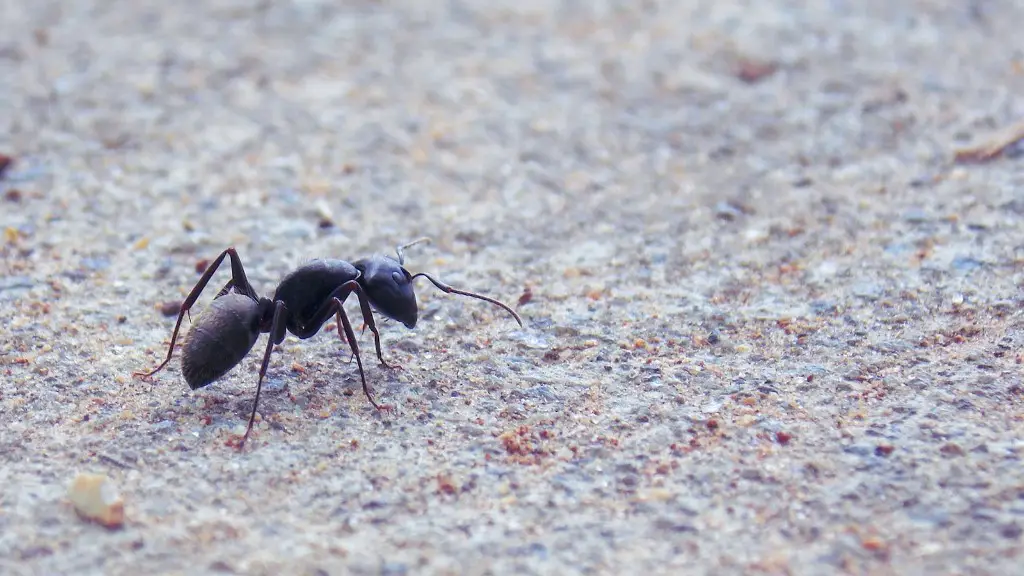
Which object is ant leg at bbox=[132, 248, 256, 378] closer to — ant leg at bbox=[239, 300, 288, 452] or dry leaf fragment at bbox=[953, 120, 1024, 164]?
ant leg at bbox=[239, 300, 288, 452]

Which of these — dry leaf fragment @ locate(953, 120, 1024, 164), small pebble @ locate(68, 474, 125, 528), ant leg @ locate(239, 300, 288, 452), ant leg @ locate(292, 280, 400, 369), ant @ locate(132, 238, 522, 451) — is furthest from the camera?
dry leaf fragment @ locate(953, 120, 1024, 164)

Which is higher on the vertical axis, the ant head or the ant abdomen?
the ant head

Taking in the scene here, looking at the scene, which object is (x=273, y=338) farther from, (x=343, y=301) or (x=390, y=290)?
(x=390, y=290)

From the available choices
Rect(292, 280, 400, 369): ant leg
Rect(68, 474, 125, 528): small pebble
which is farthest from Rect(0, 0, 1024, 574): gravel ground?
Rect(292, 280, 400, 369): ant leg

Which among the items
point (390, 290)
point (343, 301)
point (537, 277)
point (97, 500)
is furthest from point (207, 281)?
point (537, 277)

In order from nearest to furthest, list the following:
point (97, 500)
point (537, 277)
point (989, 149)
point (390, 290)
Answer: point (97, 500) → point (390, 290) → point (537, 277) → point (989, 149)

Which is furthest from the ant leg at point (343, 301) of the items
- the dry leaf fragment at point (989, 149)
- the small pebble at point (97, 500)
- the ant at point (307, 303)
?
the dry leaf fragment at point (989, 149)

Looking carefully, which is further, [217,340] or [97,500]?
[217,340]

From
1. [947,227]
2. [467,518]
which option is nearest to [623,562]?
[467,518]

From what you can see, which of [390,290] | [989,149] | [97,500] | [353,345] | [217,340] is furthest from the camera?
[989,149]
